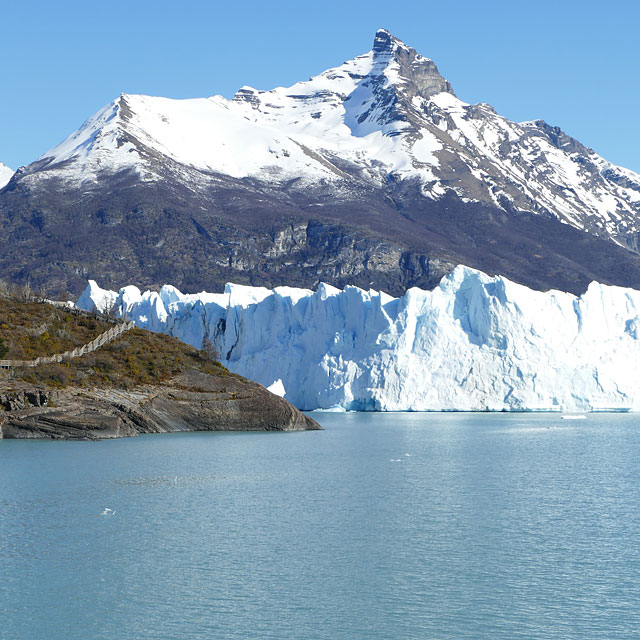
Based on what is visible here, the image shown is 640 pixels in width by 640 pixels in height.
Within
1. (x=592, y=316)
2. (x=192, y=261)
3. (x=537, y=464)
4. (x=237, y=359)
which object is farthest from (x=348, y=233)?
(x=537, y=464)

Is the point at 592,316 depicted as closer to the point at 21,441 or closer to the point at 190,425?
the point at 190,425

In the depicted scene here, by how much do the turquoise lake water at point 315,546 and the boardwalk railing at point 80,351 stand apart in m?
9.06

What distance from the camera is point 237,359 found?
78875 millimetres

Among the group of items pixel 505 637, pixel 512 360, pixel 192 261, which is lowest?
pixel 505 637

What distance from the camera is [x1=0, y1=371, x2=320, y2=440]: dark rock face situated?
4246cm

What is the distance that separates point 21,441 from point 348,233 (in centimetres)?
12965

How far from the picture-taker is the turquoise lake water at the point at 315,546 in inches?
608

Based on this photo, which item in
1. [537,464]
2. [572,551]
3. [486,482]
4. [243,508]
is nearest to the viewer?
[572,551]

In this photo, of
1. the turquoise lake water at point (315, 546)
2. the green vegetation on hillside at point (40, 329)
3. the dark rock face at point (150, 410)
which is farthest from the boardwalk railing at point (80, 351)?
the turquoise lake water at point (315, 546)

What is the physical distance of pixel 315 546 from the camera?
20578 millimetres

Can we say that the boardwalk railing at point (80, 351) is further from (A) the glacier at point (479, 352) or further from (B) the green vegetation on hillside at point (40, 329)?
(A) the glacier at point (479, 352)

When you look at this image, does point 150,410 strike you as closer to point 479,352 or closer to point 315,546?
point 479,352

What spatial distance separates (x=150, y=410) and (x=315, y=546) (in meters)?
26.9

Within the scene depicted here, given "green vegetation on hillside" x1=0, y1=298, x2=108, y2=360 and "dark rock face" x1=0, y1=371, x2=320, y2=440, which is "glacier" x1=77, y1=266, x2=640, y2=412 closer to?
"dark rock face" x1=0, y1=371, x2=320, y2=440
